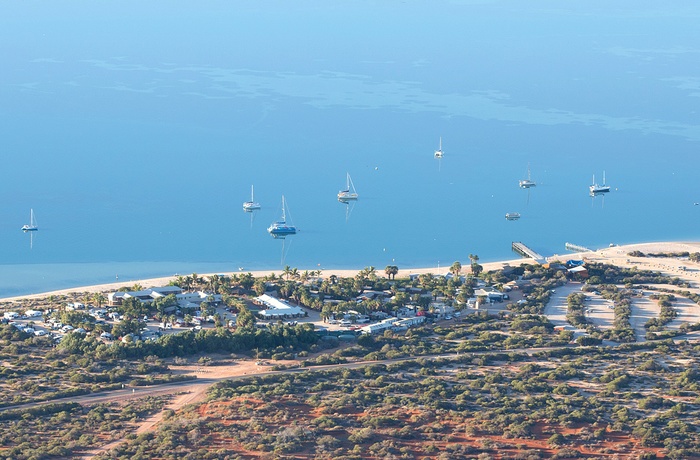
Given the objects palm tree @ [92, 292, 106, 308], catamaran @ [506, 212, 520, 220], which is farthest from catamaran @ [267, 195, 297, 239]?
palm tree @ [92, 292, 106, 308]

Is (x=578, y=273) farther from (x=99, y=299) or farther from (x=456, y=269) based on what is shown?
(x=99, y=299)

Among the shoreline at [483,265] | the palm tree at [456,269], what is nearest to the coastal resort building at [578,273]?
the shoreline at [483,265]

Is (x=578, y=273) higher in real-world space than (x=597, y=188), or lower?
lower

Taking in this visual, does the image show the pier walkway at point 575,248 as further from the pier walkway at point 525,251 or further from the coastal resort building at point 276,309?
the coastal resort building at point 276,309

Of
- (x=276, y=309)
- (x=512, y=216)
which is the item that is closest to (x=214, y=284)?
(x=276, y=309)

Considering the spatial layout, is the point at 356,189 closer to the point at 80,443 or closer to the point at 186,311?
the point at 186,311

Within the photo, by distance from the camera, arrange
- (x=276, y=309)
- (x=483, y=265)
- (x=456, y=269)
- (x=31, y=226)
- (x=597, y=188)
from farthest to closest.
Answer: (x=597, y=188)
(x=31, y=226)
(x=483, y=265)
(x=456, y=269)
(x=276, y=309)

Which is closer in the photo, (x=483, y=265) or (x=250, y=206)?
(x=483, y=265)

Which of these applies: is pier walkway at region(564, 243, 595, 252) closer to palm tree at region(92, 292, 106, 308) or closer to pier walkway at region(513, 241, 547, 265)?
pier walkway at region(513, 241, 547, 265)
